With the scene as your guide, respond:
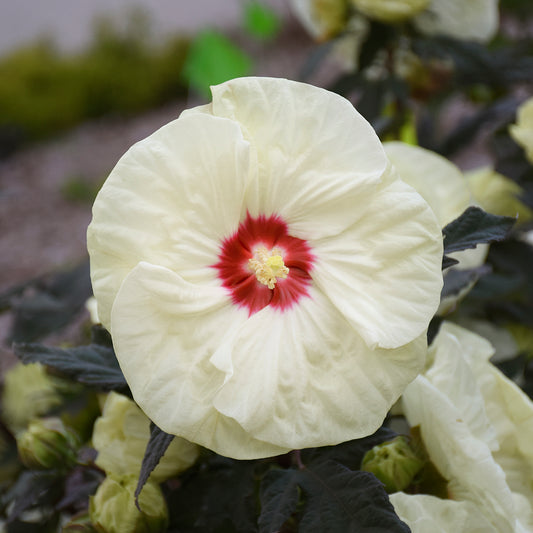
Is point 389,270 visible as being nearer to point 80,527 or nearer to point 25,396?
point 80,527

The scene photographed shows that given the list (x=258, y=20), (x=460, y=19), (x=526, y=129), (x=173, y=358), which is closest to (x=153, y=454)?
(x=173, y=358)

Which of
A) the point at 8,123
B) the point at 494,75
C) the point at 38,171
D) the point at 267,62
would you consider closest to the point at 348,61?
the point at 494,75

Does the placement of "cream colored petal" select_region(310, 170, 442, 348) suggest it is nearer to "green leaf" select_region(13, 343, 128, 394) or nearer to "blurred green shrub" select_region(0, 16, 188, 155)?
"green leaf" select_region(13, 343, 128, 394)

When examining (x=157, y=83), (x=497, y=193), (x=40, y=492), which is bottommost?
(x=157, y=83)

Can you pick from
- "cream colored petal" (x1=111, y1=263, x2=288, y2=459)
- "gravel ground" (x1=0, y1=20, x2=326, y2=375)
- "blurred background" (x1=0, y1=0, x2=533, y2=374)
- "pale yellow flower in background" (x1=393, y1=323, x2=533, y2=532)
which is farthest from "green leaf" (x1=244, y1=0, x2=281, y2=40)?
"cream colored petal" (x1=111, y1=263, x2=288, y2=459)

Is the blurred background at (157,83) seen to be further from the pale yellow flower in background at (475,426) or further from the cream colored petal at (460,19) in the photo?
the pale yellow flower in background at (475,426)

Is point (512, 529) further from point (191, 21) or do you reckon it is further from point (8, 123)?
point (191, 21)
